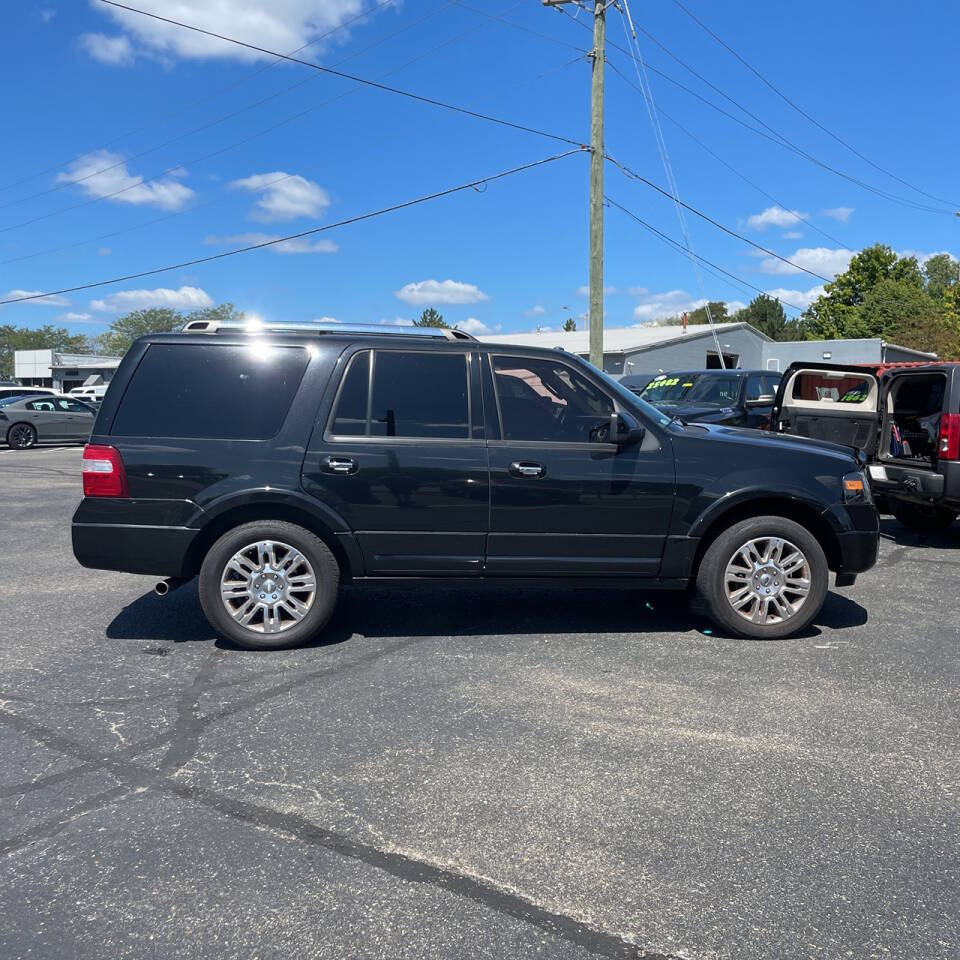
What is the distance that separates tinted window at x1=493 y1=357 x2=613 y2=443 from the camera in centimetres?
546

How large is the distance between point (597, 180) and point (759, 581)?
1327cm

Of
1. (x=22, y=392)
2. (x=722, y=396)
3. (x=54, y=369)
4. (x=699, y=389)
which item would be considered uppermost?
(x=54, y=369)

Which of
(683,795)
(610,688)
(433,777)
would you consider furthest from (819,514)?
(433,777)

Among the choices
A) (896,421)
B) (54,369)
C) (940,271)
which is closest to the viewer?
(896,421)

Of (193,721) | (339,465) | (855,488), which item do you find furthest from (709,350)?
(193,721)

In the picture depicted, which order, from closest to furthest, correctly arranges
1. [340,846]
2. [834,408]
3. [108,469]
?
[340,846] → [108,469] → [834,408]

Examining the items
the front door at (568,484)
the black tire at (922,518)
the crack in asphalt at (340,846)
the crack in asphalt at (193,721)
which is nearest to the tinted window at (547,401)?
the front door at (568,484)

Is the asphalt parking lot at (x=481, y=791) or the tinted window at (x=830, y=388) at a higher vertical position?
the tinted window at (x=830, y=388)

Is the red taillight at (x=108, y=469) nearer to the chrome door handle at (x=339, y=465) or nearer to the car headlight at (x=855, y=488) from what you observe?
the chrome door handle at (x=339, y=465)

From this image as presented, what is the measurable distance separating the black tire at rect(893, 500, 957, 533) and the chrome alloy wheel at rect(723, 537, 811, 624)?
440 cm

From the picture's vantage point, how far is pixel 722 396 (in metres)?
14.1

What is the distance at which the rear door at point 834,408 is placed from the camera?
8898 millimetres

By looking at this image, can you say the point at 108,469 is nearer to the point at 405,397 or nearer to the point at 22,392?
the point at 405,397

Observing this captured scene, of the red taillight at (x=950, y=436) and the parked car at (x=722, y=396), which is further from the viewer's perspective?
the parked car at (x=722, y=396)
